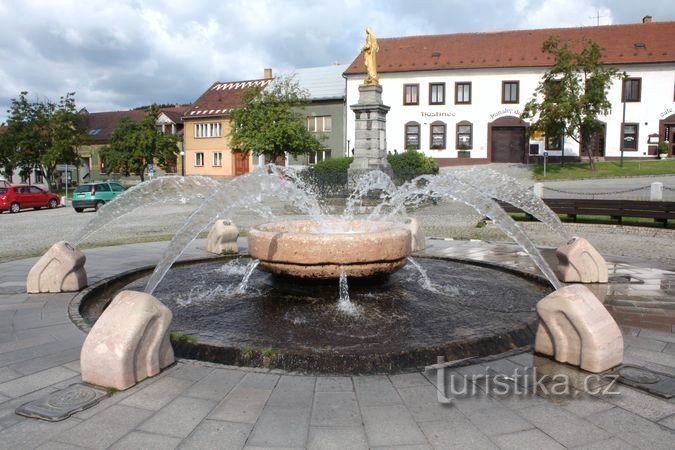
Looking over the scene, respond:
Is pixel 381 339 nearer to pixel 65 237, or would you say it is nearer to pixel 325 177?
pixel 65 237

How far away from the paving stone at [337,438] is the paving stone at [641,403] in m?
1.90

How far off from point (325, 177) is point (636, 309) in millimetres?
21499

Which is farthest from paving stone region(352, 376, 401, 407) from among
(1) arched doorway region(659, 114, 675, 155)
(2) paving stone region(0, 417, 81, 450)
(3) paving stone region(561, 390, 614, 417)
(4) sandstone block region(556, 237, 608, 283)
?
(1) arched doorway region(659, 114, 675, 155)

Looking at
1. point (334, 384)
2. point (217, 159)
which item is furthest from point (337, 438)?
point (217, 159)

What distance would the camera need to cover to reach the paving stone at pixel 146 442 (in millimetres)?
3186

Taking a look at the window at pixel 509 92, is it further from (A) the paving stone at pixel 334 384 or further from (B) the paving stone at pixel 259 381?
(B) the paving stone at pixel 259 381

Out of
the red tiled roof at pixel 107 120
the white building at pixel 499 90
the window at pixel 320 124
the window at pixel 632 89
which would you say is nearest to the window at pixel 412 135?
the white building at pixel 499 90

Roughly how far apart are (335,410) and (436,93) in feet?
144

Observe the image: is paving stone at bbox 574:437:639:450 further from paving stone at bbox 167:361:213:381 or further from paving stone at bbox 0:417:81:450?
paving stone at bbox 0:417:81:450

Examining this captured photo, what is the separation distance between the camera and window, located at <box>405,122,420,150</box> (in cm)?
4547

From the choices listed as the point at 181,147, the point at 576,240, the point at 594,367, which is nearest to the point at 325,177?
the point at 576,240

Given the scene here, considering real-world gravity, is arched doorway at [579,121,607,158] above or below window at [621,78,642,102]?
below

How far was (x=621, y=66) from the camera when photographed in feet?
135

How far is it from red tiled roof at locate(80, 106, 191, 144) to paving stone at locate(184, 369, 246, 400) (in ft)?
191
